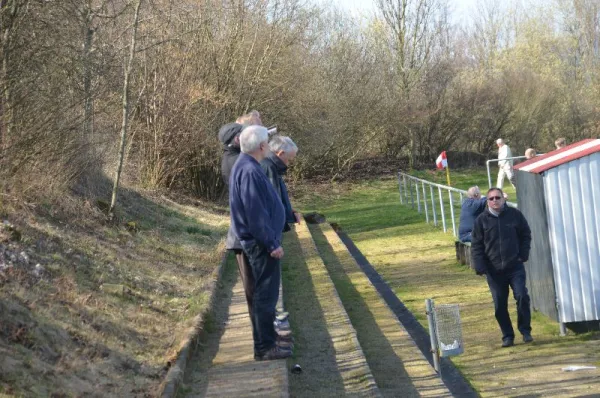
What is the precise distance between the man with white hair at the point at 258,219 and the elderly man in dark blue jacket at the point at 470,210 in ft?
26.8

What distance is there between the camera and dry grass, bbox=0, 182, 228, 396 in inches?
270

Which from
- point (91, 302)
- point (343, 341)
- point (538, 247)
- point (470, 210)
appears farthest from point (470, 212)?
point (91, 302)

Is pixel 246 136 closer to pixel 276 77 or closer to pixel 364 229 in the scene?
pixel 364 229

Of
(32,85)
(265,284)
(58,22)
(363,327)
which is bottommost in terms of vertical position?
(363,327)

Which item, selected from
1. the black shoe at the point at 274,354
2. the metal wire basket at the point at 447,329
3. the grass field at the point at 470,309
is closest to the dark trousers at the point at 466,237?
the grass field at the point at 470,309

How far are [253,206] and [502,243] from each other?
12.4 feet

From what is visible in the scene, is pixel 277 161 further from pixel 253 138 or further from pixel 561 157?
pixel 561 157

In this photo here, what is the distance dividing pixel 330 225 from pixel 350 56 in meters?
17.8

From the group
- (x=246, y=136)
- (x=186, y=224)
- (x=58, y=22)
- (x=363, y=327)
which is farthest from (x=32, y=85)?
(x=186, y=224)

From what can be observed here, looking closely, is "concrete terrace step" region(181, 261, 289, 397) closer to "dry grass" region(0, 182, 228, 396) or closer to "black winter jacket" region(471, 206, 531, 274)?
"dry grass" region(0, 182, 228, 396)

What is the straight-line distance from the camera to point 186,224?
19797 millimetres

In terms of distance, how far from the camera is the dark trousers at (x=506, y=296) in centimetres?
1059

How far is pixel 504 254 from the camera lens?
10.5 metres

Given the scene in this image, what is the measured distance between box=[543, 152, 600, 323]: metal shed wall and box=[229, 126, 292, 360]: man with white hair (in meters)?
4.15
